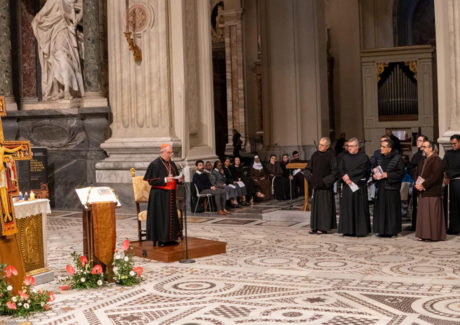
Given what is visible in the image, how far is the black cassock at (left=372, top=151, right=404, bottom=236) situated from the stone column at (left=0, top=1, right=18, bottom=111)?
8817 mm

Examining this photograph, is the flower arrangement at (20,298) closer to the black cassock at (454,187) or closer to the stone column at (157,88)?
the black cassock at (454,187)

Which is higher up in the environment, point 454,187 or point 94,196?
point 94,196

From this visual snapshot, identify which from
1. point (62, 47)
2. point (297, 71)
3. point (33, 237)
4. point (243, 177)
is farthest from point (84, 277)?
point (297, 71)

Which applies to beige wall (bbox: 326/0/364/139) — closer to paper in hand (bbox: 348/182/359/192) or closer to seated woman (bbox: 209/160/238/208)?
seated woman (bbox: 209/160/238/208)

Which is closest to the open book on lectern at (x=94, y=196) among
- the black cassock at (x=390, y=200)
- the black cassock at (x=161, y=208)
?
the black cassock at (x=161, y=208)

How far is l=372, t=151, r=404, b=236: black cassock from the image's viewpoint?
32.3ft

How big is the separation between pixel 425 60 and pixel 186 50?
383 inches

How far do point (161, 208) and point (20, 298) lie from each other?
3.13 m

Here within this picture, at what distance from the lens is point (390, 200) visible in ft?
32.4

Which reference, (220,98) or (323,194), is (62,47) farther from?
(220,98)

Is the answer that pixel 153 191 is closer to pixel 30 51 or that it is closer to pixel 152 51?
pixel 152 51

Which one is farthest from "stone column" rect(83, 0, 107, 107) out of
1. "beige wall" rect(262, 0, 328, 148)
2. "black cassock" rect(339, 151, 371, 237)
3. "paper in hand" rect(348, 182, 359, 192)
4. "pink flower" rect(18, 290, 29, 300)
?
"pink flower" rect(18, 290, 29, 300)

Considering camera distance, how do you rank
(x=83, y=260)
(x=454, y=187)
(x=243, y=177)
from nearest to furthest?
(x=83, y=260), (x=454, y=187), (x=243, y=177)

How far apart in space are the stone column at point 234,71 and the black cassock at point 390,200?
10.5 meters
